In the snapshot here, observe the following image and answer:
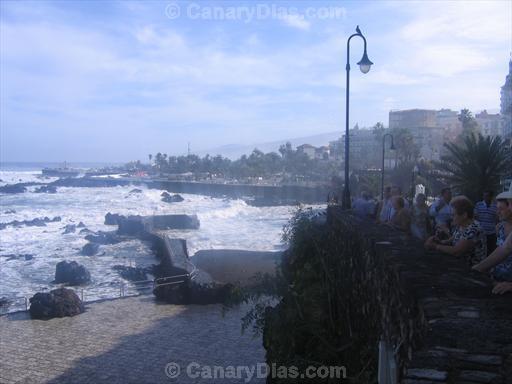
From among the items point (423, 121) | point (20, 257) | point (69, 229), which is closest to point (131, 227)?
point (69, 229)

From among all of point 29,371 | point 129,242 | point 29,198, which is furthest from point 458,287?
point 29,198

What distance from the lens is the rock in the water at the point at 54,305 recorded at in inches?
599

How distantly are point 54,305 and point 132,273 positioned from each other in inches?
270

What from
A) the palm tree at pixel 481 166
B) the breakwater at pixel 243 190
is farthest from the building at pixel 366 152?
the palm tree at pixel 481 166

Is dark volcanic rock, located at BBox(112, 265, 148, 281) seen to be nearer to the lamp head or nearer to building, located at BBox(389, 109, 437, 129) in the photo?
the lamp head

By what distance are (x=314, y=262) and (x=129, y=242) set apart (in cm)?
2683

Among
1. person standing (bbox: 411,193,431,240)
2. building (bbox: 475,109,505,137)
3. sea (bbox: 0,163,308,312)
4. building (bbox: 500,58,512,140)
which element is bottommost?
sea (bbox: 0,163,308,312)

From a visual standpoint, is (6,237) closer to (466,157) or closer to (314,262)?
(466,157)

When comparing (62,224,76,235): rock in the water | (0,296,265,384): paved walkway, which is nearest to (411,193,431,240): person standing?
(0,296,265,384): paved walkway

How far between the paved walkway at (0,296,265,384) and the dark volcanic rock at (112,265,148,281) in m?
4.98

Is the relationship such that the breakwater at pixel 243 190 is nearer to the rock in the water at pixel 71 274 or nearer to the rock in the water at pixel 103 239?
the rock in the water at pixel 103 239

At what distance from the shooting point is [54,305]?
15.3m

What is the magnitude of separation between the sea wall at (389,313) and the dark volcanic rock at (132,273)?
13793 mm

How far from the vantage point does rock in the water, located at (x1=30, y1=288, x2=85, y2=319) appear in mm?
15203
